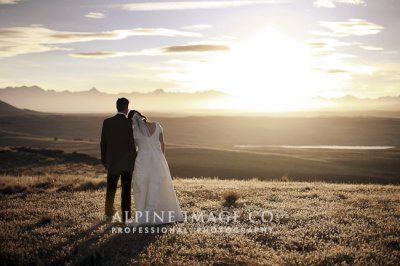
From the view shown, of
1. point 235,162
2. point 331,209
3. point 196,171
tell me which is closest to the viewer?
point 331,209

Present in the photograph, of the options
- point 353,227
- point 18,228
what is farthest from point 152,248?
point 353,227

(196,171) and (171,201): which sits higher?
(171,201)

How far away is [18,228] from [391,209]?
10.1 m

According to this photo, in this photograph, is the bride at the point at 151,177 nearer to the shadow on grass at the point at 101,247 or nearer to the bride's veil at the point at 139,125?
the bride's veil at the point at 139,125

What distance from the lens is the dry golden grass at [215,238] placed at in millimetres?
8648

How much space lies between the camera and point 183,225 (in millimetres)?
11133

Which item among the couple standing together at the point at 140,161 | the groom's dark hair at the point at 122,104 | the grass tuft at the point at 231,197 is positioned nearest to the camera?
the groom's dark hair at the point at 122,104

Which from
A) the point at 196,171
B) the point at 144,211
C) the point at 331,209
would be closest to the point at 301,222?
the point at 331,209

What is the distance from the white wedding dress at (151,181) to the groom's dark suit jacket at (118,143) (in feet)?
0.62

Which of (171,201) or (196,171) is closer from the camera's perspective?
(171,201)

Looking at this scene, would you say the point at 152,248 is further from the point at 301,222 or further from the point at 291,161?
the point at 291,161

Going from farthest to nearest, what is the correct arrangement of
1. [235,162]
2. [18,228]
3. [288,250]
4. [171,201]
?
1. [235,162]
2. [171,201]
3. [18,228]
4. [288,250]

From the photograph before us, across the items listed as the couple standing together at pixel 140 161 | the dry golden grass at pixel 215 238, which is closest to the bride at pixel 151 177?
the couple standing together at pixel 140 161

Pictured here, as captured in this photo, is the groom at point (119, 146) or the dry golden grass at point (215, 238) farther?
the groom at point (119, 146)
